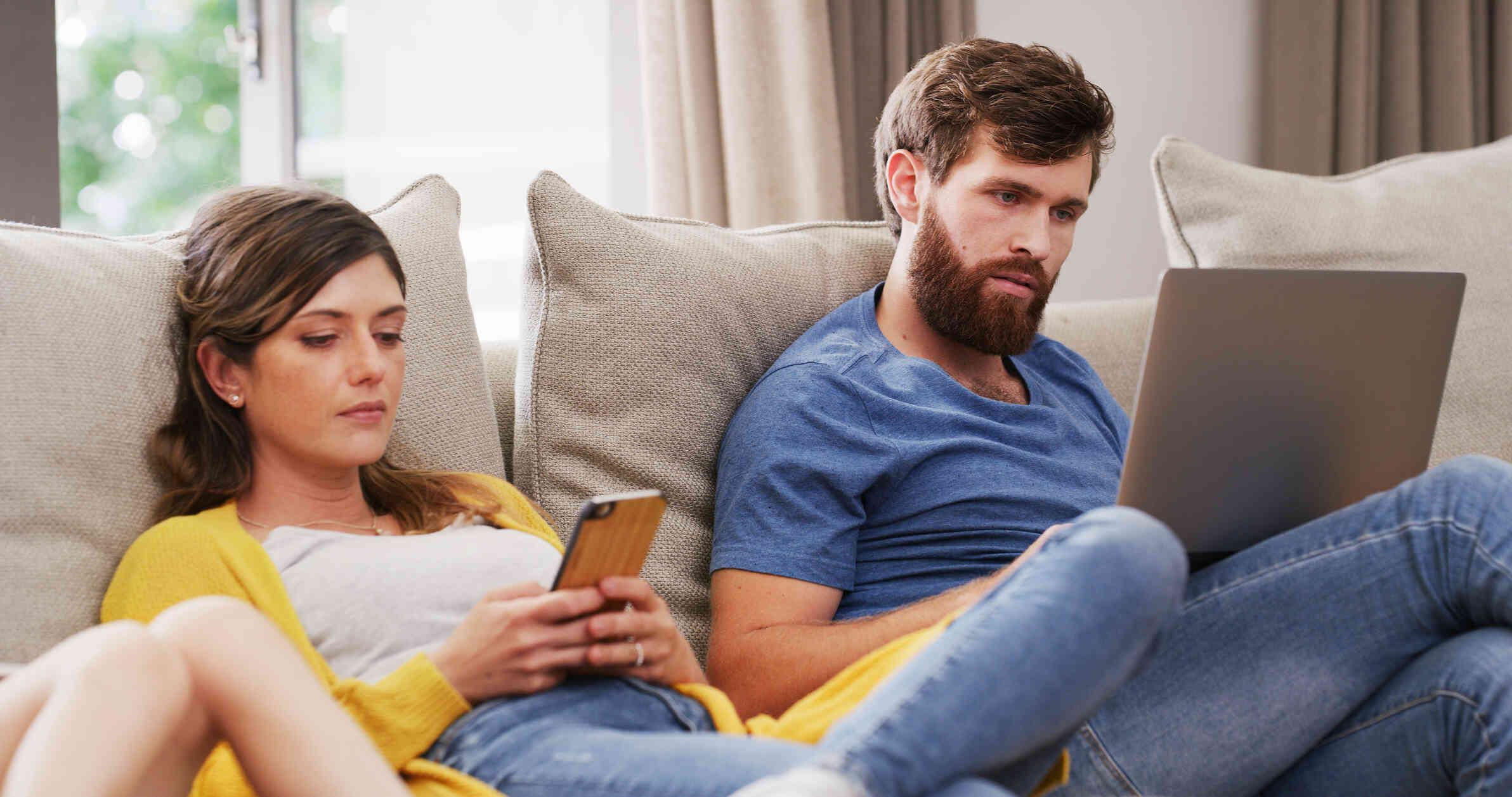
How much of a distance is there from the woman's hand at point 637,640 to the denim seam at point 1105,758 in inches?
14.2

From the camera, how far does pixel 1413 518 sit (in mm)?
1120

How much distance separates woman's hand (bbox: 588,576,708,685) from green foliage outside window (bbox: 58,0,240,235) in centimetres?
243

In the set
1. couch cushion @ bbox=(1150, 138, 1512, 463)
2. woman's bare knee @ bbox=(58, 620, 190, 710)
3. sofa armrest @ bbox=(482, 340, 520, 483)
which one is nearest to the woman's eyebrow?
sofa armrest @ bbox=(482, 340, 520, 483)

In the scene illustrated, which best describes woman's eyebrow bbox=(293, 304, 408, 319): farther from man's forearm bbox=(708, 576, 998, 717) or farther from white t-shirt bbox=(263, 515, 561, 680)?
man's forearm bbox=(708, 576, 998, 717)

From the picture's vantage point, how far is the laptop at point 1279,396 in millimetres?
1076

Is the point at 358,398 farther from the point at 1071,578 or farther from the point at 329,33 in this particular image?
the point at 329,33

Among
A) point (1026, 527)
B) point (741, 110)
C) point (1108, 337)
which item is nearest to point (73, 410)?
point (1026, 527)

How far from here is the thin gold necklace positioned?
47.7 inches

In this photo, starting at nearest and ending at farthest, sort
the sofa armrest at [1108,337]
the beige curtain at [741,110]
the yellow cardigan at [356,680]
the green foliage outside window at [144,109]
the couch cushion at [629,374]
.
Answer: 1. the yellow cardigan at [356,680]
2. the couch cushion at [629,374]
3. the sofa armrest at [1108,337]
4. the beige curtain at [741,110]
5. the green foliage outside window at [144,109]

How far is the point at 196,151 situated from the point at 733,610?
2.41 m

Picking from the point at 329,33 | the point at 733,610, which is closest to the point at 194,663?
the point at 733,610

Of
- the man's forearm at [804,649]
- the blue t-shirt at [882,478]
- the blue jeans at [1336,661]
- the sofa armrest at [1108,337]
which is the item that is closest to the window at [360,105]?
the sofa armrest at [1108,337]

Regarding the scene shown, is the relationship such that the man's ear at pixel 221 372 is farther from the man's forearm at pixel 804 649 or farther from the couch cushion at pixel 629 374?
the man's forearm at pixel 804 649

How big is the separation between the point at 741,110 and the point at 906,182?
91 centimetres
